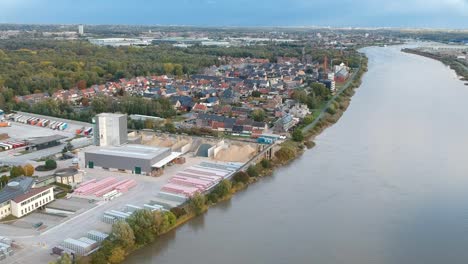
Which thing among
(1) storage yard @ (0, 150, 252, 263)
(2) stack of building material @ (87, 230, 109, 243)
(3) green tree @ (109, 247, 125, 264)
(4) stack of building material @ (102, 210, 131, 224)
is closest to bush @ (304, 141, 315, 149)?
(1) storage yard @ (0, 150, 252, 263)

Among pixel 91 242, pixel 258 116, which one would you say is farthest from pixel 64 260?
pixel 258 116

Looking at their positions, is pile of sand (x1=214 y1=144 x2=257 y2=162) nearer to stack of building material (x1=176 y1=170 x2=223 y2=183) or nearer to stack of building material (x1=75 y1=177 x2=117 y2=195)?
stack of building material (x1=176 y1=170 x2=223 y2=183)

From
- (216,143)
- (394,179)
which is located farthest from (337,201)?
(216,143)

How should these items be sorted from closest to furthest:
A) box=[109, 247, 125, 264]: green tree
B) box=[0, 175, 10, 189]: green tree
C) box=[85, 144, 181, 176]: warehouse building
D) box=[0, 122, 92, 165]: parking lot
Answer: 1. box=[109, 247, 125, 264]: green tree
2. box=[0, 175, 10, 189]: green tree
3. box=[85, 144, 181, 176]: warehouse building
4. box=[0, 122, 92, 165]: parking lot

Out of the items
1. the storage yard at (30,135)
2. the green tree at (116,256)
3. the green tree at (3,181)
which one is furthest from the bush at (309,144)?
the green tree at (3,181)

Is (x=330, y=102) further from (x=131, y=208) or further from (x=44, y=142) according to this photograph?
(x=131, y=208)

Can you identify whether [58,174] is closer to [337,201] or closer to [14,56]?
[337,201]

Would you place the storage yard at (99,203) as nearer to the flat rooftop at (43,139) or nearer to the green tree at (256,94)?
the flat rooftop at (43,139)
